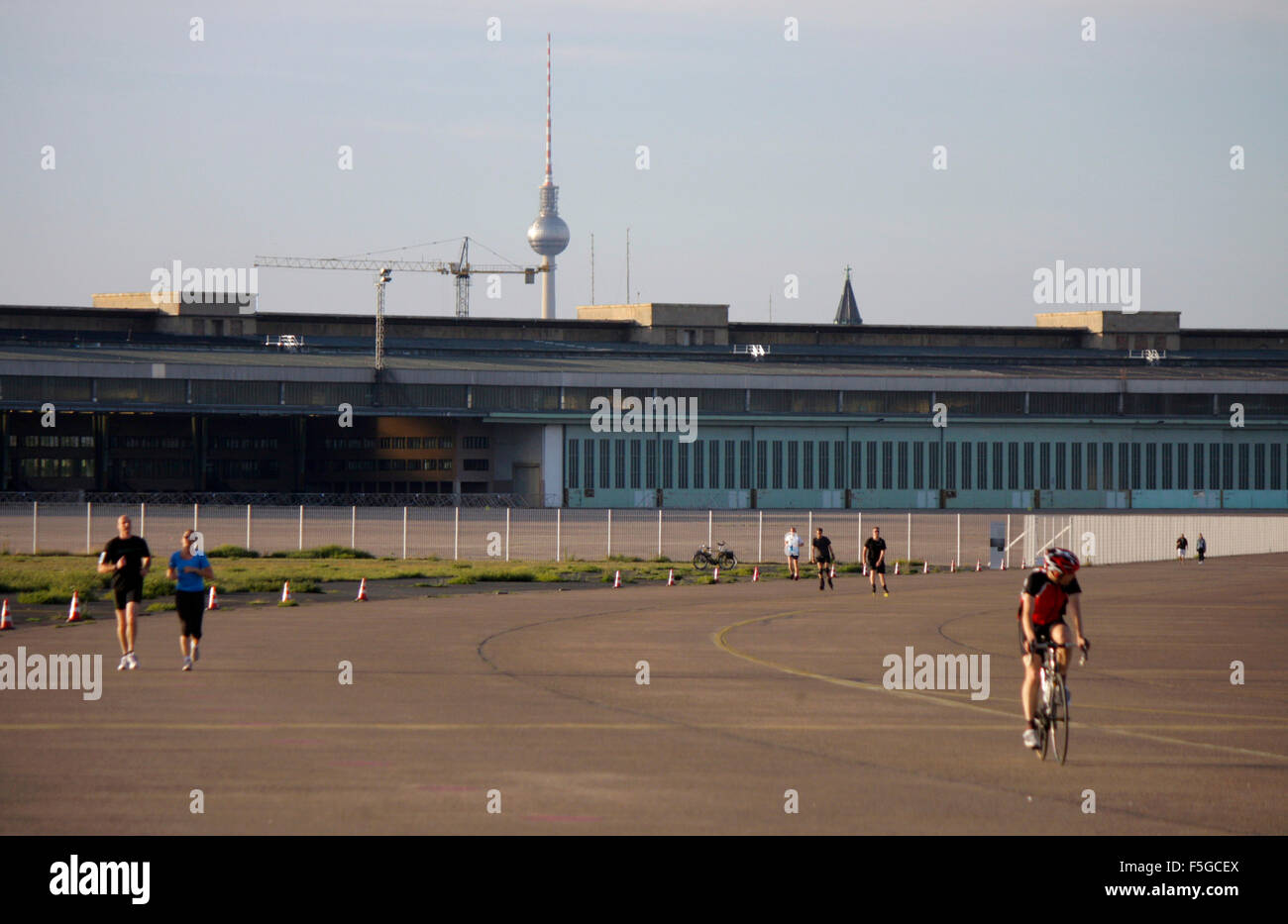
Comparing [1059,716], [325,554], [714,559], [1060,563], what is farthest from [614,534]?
[1059,716]

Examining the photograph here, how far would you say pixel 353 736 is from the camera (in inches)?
555

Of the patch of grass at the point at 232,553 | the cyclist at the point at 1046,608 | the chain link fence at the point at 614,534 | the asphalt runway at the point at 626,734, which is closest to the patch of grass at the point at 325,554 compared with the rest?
the patch of grass at the point at 232,553

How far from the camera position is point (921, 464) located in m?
83.2

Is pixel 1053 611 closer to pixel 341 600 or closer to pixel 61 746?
pixel 61 746

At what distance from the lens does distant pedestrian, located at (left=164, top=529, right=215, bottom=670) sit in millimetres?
19047

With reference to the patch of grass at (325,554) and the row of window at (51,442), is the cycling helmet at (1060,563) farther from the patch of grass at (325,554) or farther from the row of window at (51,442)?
the row of window at (51,442)

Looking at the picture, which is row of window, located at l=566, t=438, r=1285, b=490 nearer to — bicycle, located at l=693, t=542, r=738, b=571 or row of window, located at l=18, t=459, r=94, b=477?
row of window, located at l=18, t=459, r=94, b=477

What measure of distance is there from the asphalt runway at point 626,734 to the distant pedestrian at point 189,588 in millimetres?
440

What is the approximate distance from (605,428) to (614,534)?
69.6 feet

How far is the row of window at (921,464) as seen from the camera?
8044 cm

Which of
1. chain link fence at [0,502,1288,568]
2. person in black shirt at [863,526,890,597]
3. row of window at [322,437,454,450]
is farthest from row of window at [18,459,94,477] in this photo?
person in black shirt at [863,526,890,597]

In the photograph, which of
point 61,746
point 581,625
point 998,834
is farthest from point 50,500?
point 998,834

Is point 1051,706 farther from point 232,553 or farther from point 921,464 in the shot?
point 921,464

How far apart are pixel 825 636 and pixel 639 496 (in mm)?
55483
